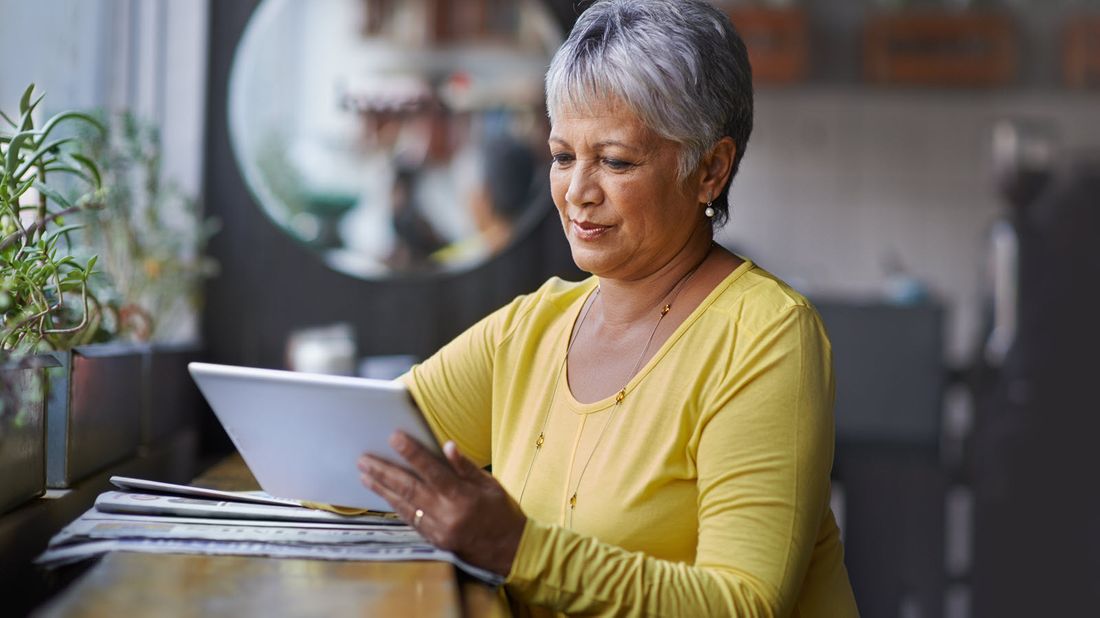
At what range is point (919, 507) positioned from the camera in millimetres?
3797

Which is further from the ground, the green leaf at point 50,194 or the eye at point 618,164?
the eye at point 618,164

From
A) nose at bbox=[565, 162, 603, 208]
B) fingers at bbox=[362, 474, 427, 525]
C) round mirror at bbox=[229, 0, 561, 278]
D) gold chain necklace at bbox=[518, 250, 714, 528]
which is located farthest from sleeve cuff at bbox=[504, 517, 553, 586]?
round mirror at bbox=[229, 0, 561, 278]

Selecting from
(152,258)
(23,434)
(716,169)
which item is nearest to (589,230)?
(716,169)

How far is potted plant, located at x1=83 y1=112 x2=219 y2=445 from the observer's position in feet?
7.00

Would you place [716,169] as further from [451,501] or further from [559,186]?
[451,501]

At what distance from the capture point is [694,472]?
1.32 metres

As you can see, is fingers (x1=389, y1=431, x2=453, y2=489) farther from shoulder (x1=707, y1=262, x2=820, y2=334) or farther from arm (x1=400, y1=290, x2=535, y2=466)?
arm (x1=400, y1=290, x2=535, y2=466)

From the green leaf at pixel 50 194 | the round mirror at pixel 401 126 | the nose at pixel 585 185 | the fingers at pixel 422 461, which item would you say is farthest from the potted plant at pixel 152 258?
the fingers at pixel 422 461

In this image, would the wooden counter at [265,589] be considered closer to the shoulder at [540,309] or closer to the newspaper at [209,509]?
the newspaper at [209,509]

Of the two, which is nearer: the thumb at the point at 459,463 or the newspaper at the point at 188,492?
the thumb at the point at 459,463

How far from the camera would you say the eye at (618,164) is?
1.45 m

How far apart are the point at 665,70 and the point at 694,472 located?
0.46 meters

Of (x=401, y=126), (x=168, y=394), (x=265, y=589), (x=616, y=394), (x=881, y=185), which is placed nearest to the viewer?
(x=265, y=589)

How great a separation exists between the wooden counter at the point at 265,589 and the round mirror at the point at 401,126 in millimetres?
1929
